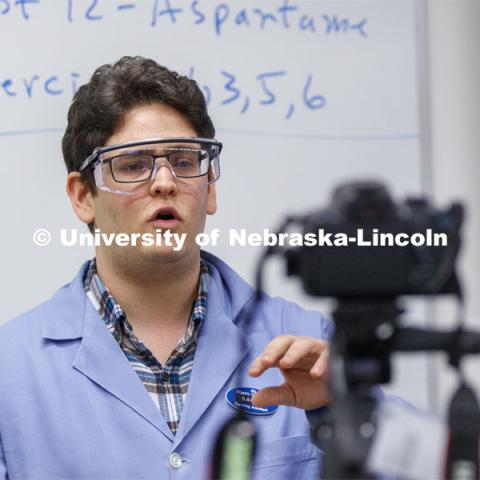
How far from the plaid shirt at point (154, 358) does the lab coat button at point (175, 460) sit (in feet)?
0.14

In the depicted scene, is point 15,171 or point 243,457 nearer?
point 243,457

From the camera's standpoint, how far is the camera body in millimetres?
507

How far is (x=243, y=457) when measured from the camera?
1.81 feet

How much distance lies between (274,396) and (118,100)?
517 mm

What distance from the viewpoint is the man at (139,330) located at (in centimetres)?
105

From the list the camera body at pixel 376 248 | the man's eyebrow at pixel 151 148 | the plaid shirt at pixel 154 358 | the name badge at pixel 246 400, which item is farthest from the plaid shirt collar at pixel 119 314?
the camera body at pixel 376 248

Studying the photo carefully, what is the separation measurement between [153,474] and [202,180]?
1.30ft

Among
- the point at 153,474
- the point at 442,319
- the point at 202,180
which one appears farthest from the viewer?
the point at 442,319

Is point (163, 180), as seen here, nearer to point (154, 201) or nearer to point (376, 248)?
point (154, 201)

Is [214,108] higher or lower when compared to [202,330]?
higher

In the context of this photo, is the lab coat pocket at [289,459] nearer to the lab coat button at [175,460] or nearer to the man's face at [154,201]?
the lab coat button at [175,460]

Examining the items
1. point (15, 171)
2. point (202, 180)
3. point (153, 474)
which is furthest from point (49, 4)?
point (153, 474)

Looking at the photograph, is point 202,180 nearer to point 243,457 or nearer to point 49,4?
point 49,4

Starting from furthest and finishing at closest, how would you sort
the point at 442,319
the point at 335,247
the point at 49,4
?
the point at 442,319 → the point at 49,4 → the point at 335,247
